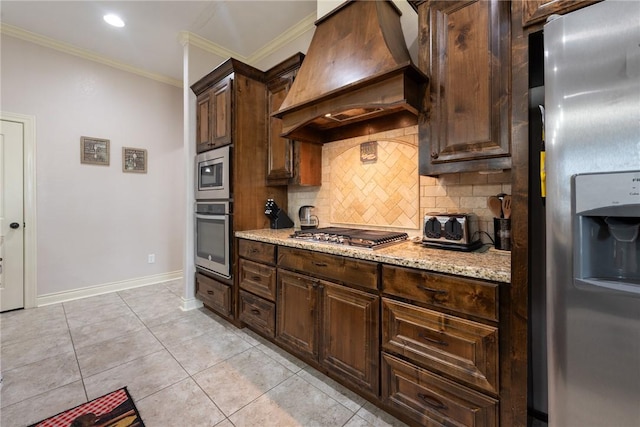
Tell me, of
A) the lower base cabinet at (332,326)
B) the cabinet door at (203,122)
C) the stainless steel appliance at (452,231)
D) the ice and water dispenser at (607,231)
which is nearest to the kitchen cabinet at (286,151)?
the cabinet door at (203,122)

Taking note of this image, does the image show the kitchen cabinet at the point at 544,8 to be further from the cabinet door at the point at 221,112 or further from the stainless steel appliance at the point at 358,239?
the cabinet door at the point at 221,112

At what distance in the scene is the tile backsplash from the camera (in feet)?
5.62

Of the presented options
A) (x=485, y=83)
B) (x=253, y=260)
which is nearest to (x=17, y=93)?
(x=253, y=260)

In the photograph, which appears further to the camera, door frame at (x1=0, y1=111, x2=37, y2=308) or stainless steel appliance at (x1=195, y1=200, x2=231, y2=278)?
door frame at (x1=0, y1=111, x2=37, y2=308)

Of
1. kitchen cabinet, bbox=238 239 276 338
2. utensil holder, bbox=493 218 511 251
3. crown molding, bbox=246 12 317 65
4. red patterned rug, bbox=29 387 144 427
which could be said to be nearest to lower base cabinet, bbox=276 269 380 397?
kitchen cabinet, bbox=238 239 276 338

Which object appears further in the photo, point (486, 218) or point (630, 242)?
point (486, 218)

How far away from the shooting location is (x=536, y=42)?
1.10 m

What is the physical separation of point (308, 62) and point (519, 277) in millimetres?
1934

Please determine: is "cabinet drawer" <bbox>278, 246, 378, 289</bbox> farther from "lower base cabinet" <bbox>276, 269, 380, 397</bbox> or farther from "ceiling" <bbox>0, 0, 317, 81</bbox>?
"ceiling" <bbox>0, 0, 317, 81</bbox>

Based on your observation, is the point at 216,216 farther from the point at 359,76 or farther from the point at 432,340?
the point at 432,340

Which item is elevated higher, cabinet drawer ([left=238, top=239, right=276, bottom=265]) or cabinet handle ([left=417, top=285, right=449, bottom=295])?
cabinet drawer ([left=238, top=239, right=276, bottom=265])

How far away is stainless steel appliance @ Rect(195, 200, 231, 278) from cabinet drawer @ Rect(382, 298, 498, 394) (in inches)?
66.7

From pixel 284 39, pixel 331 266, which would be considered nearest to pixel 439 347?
pixel 331 266

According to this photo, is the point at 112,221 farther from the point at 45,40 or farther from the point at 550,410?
the point at 550,410
